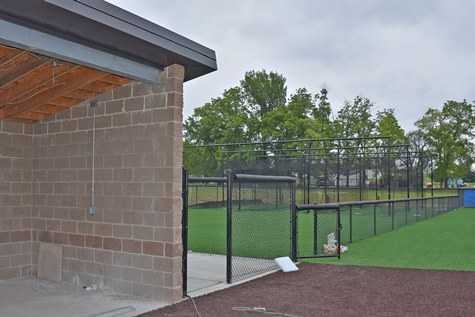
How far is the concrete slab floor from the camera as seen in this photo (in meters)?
5.09

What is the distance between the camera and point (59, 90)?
5867 mm

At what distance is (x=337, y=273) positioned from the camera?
7.19m

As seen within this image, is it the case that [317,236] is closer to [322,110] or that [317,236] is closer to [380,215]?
[380,215]

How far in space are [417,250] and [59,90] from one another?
7593mm

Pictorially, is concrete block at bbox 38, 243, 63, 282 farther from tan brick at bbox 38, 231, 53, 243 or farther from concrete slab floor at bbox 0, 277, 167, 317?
concrete slab floor at bbox 0, 277, 167, 317

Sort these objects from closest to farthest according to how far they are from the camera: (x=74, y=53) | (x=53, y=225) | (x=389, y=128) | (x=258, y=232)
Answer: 1. (x=74, y=53)
2. (x=53, y=225)
3. (x=258, y=232)
4. (x=389, y=128)

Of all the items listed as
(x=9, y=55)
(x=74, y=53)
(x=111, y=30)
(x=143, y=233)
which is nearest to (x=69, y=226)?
(x=143, y=233)

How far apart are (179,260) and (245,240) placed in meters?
5.65

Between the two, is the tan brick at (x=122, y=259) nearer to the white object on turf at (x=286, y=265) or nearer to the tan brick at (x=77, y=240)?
the tan brick at (x=77, y=240)

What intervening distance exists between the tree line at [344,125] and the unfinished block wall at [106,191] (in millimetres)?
27901

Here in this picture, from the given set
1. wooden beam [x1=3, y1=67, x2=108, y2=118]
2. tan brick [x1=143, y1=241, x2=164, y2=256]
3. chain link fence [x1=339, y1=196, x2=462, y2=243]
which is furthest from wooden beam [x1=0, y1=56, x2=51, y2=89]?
chain link fence [x1=339, y1=196, x2=462, y2=243]

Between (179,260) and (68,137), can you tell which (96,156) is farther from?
(179,260)

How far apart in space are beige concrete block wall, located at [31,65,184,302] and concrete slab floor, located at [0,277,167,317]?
21 centimetres

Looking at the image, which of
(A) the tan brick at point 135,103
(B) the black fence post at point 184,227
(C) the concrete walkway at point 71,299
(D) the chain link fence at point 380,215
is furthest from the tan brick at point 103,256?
(D) the chain link fence at point 380,215
